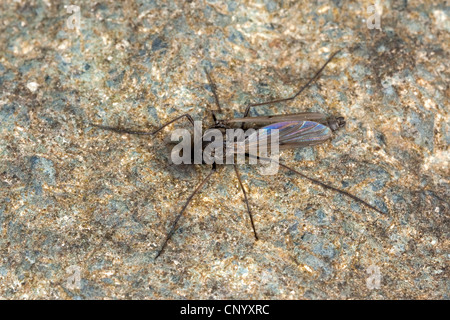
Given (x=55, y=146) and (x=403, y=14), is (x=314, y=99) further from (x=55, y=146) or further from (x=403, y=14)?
(x=55, y=146)

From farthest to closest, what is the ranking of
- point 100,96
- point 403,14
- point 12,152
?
1. point 403,14
2. point 100,96
3. point 12,152

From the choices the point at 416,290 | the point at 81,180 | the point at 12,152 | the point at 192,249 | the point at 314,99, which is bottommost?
the point at 416,290

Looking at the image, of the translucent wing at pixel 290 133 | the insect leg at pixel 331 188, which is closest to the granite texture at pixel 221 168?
the insect leg at pixel 331 188

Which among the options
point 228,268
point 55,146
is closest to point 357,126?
point 228,268

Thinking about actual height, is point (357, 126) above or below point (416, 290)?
above

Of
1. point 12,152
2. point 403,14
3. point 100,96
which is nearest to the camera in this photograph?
point 12,152

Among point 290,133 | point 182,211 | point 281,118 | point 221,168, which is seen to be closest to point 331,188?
point 290,133

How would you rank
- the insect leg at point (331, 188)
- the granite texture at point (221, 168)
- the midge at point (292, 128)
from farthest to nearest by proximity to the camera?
1. the midge at point (292, 128)
2. the insect leg at point (331, 188)
3. the granite texture at point (221, 168)

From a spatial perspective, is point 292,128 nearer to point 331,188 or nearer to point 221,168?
point 331,188

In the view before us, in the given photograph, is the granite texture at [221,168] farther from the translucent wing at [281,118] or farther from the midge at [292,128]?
the translucent wing at [281,118]
